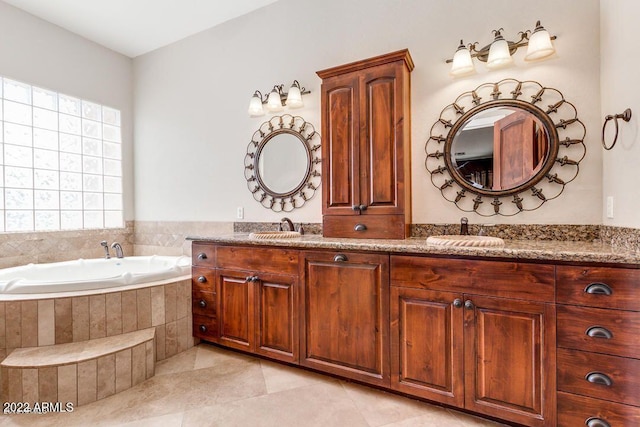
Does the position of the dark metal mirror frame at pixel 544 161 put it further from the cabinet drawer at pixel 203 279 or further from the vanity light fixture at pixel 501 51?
the cabinet drawer at pixel 203 279

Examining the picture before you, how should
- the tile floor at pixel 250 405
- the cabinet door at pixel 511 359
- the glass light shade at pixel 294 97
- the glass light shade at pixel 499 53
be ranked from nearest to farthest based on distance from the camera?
the cabinet door at pixel 511 359 < the tile floor at pixel 250 405 < the glass light shade at pixel 499 53 < the glass light shade at pixel 294 97

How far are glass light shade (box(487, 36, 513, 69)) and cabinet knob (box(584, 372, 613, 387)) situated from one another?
5.60 feet

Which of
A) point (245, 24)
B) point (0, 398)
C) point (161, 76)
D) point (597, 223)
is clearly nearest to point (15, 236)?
point (0, 398)

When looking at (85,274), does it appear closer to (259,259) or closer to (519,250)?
(259,259)

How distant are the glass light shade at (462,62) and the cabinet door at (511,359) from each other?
1434mm

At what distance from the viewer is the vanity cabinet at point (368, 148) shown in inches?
82.0

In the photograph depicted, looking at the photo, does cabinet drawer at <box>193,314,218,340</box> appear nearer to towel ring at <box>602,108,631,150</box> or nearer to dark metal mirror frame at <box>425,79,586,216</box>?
dark metal mirror frame at <box>425,79,586,216</box>

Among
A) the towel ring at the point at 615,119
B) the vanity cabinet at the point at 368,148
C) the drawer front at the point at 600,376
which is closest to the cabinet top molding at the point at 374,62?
the vanity cabinet at the point at 368,148

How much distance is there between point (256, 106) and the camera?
2826 millimetres

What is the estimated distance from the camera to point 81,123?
336 cm

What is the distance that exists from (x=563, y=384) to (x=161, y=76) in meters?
4.27

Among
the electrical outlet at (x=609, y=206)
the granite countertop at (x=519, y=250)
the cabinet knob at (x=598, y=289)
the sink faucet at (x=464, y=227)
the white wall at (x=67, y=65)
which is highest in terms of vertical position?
the white wall at (x=67, y=65)

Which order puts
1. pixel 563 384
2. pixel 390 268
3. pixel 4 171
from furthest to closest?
pixel 4 171, pixel 390 268, pixel 563 384

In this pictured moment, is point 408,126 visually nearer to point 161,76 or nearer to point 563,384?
point 563,384
